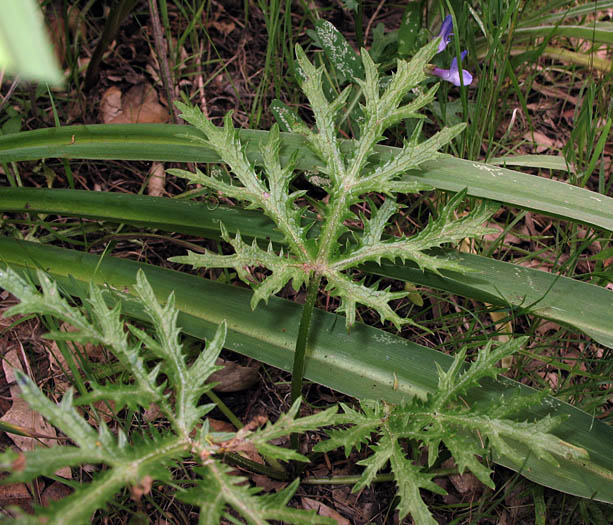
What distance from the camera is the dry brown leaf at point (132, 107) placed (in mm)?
2301

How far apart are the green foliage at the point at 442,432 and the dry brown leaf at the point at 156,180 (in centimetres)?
128

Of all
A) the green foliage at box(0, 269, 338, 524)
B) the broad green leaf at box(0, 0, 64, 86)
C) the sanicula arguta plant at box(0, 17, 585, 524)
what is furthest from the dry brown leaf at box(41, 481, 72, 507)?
the broad green leaf at box(0, 0, 64, 86)

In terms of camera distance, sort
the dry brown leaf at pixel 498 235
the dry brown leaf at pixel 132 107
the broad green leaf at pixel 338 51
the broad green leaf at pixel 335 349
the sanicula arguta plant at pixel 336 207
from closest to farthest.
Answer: the sanicula arguta plant at pixel 336 207, the broad green leaf at pixel 335 349, the broad green leaf at pixel 338 51, the dry brown leaf at pixel 498 235, the dry brown leaf at pixel 132 107

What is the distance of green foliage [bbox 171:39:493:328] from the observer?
54.9 inches

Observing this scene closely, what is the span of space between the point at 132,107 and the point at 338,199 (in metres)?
1.31

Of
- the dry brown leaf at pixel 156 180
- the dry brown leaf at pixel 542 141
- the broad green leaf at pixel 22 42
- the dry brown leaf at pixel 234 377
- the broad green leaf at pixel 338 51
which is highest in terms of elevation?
the broad green leaf at pixel 22 42

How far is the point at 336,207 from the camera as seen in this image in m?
1.47

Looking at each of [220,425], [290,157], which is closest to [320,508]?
[220,425]

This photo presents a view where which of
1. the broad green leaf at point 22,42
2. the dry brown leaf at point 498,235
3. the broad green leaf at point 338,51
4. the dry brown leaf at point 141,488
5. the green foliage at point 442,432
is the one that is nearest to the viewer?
the broad green leaf at point 22,42

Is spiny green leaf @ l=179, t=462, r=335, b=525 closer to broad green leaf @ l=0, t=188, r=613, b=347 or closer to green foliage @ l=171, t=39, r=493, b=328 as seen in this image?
green foliage @ l=171, t=39, r=493, b=328

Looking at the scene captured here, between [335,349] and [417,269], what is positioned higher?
[417,269]

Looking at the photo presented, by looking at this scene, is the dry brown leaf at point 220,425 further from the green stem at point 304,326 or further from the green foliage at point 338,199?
the green foliage at point 338,199

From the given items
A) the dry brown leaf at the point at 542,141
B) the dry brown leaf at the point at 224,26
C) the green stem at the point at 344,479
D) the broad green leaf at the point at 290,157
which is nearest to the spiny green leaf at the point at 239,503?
the green stem at the point at 344,479

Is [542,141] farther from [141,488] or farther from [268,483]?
[141,488]
